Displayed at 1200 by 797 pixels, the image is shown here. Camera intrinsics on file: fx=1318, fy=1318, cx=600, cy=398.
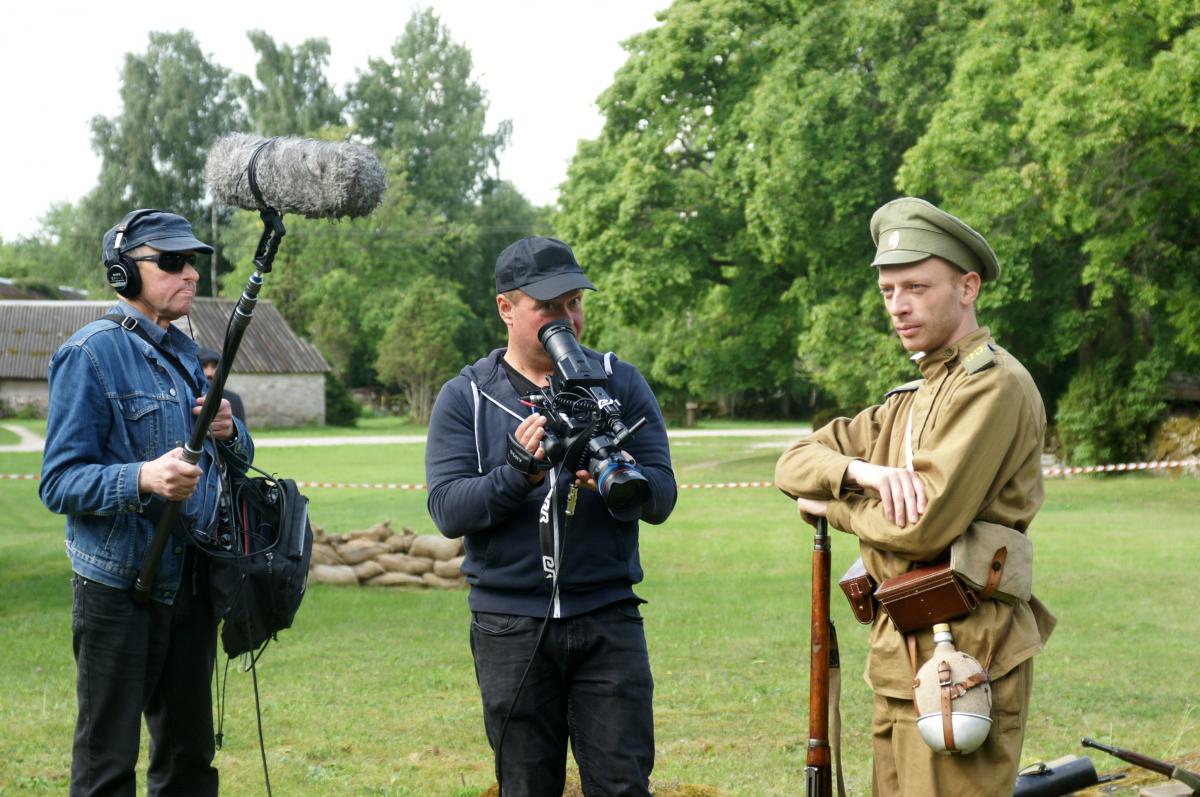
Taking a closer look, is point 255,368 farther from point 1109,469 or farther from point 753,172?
point 1109,469

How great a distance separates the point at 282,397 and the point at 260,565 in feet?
162

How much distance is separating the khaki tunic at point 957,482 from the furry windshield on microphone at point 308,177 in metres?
1.50

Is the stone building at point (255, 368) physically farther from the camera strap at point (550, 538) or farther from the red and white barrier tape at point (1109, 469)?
the camera strap at point (550, 538)

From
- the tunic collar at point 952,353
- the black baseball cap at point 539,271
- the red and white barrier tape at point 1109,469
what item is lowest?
the red and white barrier tape at point 1109,469

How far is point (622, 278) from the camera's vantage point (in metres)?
30.5

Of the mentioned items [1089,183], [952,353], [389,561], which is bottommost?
[389,561]

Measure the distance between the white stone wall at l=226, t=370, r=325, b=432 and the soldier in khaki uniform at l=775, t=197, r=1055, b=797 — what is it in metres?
→ 49.9

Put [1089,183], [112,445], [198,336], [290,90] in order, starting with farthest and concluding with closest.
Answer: [290,90], [198,336], [1089,183], [112,445]

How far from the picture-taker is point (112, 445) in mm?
4309

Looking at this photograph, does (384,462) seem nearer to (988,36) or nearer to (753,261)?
(753,261)

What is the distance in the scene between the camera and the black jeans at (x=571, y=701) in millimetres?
3764

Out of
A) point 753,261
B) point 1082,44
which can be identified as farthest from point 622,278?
point 1082,44

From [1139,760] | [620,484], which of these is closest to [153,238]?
[620,484]

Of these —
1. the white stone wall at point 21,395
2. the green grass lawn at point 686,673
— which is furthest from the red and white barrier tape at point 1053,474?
the white stone wall at point 21,395
